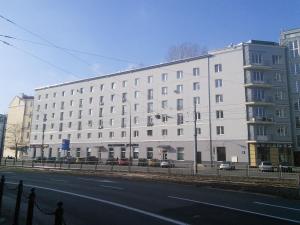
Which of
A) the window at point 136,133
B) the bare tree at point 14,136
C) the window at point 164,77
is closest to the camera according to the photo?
the window at point 164,77

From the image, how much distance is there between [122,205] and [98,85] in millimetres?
67391

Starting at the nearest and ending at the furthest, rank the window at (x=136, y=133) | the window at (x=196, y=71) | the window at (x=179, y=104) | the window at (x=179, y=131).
→ the window at (x=179, y=131)
the window at (x=196, y=71)
the window at (x=179, y=104)
the window at (x=136, y=133)

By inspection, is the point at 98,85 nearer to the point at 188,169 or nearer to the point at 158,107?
the point at 158,107

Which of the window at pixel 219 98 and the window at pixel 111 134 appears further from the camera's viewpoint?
the window at pixel 111 134

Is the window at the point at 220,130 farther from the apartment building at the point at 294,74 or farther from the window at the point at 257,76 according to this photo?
the apartment building at the point at 294,74

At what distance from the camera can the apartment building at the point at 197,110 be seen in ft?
183

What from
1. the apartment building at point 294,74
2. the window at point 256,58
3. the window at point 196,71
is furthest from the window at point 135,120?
the apartment building at point 294,74

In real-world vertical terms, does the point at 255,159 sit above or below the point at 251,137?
below

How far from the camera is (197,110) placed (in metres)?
61.2

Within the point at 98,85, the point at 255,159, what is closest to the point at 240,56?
the point at 255,159

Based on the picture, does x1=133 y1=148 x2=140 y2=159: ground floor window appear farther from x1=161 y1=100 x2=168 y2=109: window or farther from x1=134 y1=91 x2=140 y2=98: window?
x1=134 y1=91 x2=140 y2=98: window

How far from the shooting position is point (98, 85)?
7838cm

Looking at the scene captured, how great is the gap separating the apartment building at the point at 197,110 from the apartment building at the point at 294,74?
1616mm

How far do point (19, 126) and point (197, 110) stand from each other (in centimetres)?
6374
